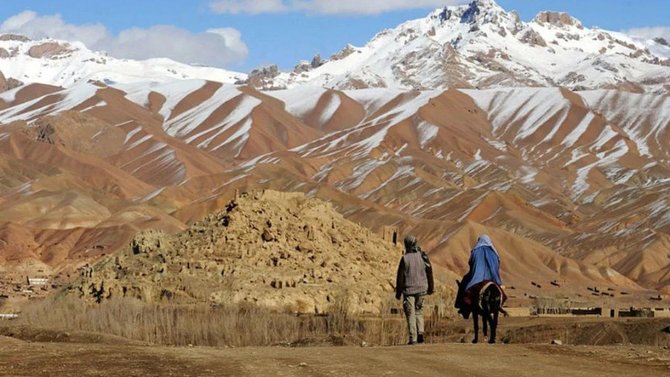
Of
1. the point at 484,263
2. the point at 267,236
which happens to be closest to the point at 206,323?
the point at 267,236

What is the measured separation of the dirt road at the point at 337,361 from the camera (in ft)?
49.9

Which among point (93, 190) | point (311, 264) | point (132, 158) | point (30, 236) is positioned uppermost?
Result: point (132, 158)

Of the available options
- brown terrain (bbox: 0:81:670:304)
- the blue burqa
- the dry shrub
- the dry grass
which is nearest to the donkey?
the blue burqa

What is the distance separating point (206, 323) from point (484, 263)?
1294cm

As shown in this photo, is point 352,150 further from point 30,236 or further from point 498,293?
point 498,293

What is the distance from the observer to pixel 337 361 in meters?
16.5

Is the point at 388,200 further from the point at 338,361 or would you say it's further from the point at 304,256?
the point at 338,361

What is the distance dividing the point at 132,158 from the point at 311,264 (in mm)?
151434

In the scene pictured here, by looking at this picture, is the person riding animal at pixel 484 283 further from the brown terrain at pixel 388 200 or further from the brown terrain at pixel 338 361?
the brown terrain at pixel 388 200

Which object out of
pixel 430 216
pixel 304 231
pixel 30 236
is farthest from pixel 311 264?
pixel 430 216

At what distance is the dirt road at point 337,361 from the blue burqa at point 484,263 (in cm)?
114

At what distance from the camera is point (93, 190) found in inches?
5625

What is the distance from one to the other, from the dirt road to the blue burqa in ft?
3.75

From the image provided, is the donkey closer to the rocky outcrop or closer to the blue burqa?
the blue burqa
